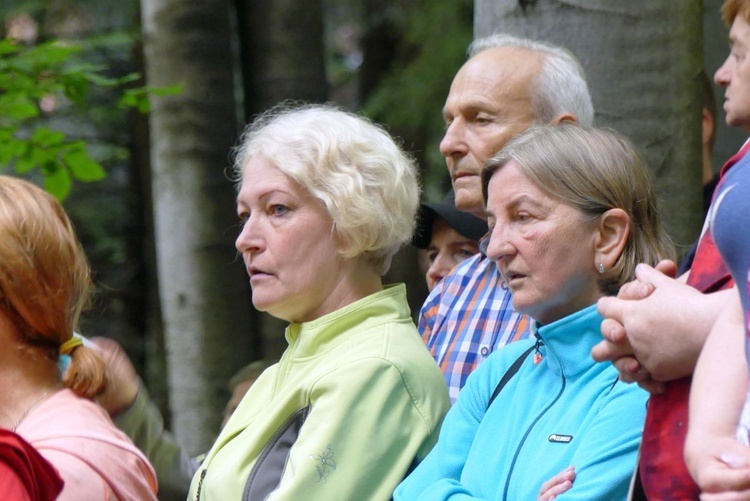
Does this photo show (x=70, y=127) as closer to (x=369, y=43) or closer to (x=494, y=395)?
(x=369, y=43)

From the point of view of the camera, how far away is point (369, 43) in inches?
357

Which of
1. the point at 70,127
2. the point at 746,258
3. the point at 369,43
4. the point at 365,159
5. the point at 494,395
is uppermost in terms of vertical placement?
the point at 746,258

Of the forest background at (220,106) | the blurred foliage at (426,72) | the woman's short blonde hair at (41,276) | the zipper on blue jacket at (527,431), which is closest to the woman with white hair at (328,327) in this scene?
the zipper on blue jacket at (527,431)

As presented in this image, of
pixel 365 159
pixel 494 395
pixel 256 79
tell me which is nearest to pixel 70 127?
pixel 256 79

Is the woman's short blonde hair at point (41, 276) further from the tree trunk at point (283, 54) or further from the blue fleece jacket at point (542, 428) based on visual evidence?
the tree trunk at point (283, 54)

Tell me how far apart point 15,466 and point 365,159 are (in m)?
1.46

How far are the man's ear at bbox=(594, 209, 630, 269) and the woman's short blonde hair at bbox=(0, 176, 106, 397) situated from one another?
45.0 inches

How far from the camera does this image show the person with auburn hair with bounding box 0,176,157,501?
8.67ft

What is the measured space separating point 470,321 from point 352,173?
22.5 inches

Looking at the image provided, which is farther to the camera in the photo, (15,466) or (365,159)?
(365,159)

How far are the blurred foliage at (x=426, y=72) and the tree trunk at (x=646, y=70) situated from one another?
3.48 m

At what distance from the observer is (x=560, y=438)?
2.71 meters

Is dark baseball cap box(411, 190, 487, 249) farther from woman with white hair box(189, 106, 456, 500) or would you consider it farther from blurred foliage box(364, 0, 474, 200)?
blurred foliage box(364, 0, 474, 200)

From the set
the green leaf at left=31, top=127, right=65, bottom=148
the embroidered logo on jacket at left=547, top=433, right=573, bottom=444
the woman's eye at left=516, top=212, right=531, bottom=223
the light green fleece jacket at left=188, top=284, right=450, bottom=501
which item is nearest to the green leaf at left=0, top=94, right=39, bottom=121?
the green leaf at left=31, top=127, right=65, bottom=148
